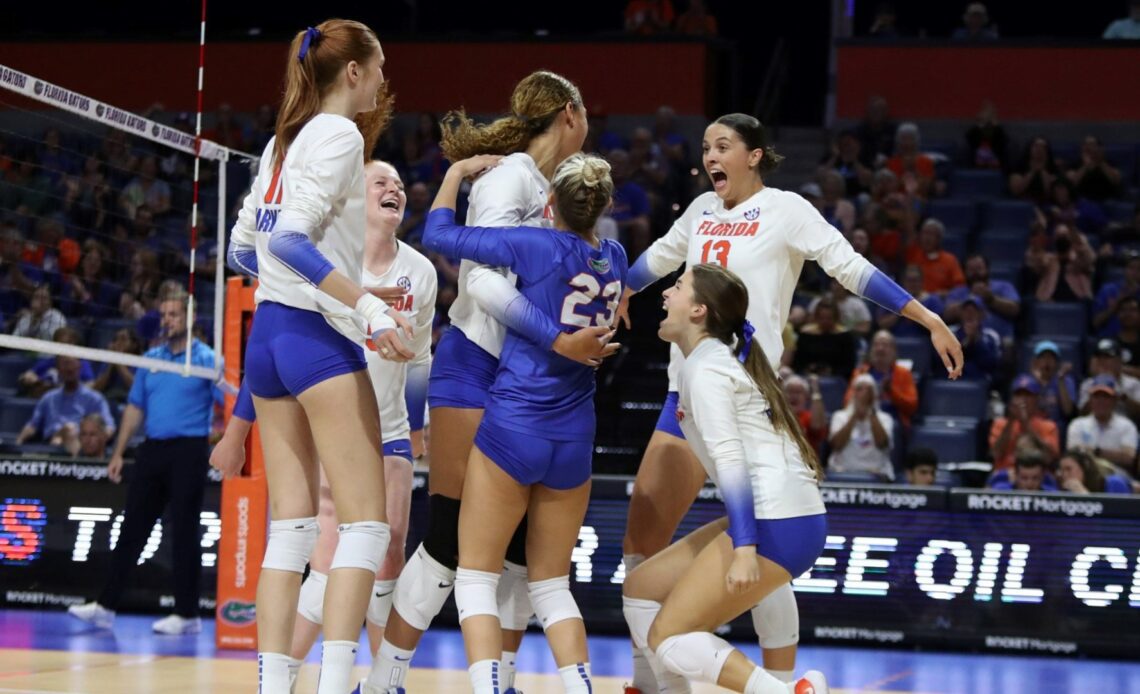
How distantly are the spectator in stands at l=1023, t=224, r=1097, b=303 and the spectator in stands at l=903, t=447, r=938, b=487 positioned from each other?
3.60 meters

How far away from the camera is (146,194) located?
49.7 ft

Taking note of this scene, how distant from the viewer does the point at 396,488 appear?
6023 mm

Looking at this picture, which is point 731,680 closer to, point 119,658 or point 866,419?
point 119,658

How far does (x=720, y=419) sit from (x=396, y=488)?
1.61 m

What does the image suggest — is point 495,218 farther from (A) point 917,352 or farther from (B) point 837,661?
(A) point 917,352

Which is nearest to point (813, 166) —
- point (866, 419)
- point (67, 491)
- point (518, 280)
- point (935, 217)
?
point (935, 217)

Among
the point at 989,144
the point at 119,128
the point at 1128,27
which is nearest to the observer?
the point at 119,128

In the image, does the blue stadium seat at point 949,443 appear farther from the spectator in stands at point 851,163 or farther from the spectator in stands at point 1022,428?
the spectator in stands at point 851,163

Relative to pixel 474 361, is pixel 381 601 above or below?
below

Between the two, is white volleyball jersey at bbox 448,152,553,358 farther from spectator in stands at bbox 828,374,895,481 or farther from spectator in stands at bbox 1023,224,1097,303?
spectator in stands at bbox 1023,224,1097,303

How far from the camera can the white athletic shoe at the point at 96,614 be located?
9.19 metres

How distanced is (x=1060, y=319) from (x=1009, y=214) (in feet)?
6.05

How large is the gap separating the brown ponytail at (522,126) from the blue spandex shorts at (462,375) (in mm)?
657

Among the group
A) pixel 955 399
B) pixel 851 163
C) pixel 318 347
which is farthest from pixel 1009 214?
pixel 318 347
